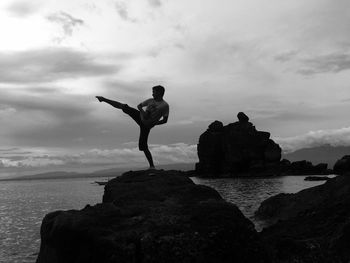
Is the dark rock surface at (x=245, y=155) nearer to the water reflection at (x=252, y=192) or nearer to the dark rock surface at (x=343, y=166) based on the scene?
the dark rock surface at (x=343, y=166)

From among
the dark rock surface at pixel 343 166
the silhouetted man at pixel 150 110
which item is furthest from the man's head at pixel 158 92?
the dark rock surface at pixel 343 166

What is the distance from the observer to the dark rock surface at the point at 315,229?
33.0ft

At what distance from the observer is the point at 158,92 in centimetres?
1300

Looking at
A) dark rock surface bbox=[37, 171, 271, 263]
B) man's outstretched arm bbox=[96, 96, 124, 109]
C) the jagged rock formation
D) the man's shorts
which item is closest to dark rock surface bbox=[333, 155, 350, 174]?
the jagged rock formation

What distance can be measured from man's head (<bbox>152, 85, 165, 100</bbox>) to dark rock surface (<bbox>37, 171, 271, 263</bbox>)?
170 inches

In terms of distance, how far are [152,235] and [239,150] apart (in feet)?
488

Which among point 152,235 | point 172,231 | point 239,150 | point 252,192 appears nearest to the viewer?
point 152,235

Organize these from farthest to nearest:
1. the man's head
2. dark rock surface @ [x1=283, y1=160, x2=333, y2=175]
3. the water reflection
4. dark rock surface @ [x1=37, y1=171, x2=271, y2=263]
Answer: dark rock surface @ [x1=283, y1=160, x2=333, y2=175] < the water reflection < the man's head < dark rock surface @ [x1=37, y1=171, x2=271, y2=263]

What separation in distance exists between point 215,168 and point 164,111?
15361 centimetres

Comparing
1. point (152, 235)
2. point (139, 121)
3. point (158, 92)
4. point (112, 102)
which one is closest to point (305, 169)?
point (139, 121)

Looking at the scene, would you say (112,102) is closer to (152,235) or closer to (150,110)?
(150,110)

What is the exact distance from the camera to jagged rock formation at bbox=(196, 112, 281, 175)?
153 meters

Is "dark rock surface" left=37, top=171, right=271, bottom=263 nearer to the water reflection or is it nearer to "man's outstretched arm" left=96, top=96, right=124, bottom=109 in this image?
"man's outstretched arm" left=96, top=96, right=124, bottom=109

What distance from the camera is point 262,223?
24.6 metres
